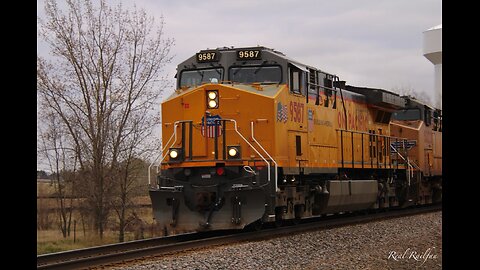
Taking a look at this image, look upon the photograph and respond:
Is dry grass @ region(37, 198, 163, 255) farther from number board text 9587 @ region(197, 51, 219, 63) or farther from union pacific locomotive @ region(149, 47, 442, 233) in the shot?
number board text 9587 @ region(197, 51, 219, 63)

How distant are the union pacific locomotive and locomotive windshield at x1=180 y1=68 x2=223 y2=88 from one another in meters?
0.02

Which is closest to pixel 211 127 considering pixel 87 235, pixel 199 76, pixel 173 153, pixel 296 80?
pixel 173 153

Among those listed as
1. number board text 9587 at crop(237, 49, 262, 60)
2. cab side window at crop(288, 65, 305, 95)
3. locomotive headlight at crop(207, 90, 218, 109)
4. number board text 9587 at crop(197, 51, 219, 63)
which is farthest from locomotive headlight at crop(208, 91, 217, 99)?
cab side window at crop(288, 65, 305, 95)

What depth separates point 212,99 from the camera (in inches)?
532

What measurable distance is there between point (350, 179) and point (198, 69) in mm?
6061

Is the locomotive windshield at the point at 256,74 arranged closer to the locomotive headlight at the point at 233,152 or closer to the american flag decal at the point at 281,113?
the american flag decal at the point at 281,113

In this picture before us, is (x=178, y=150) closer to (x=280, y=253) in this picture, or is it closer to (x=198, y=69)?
(x=198, y=69)

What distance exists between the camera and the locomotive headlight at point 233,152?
13094 millimetres

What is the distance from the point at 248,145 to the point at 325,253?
10.9 feet

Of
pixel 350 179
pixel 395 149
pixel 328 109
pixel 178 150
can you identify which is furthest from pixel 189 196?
pixel 395 149

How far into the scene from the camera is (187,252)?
10.6 m

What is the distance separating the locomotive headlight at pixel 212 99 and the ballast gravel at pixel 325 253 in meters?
3.19

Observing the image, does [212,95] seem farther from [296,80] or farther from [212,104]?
Result: [296,80]

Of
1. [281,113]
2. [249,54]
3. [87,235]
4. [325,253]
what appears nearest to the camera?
[325,253]
